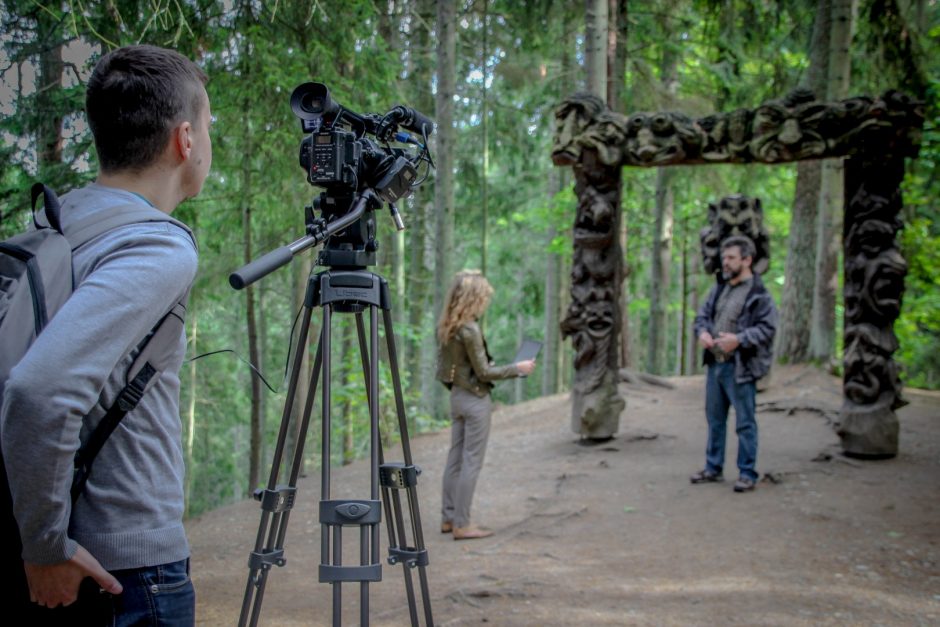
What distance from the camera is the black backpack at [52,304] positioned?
4.83ft

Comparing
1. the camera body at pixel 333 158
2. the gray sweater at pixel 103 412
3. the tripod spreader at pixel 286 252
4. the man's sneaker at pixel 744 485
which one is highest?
the camera body at pixel 333 158

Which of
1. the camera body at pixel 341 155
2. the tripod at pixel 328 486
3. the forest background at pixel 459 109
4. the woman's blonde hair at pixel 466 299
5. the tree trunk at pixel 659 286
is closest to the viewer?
the tripod at pixel 328 486

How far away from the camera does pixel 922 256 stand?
1167 cm

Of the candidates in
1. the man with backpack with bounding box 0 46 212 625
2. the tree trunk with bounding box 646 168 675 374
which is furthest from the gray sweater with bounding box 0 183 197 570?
the tree trunk with bounding box 646 168 675 374

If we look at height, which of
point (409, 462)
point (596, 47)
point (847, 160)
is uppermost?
point (596, 47)

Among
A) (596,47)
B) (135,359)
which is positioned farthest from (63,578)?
(596,47)

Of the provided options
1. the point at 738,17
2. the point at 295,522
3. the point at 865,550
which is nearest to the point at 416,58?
the point at 738,17

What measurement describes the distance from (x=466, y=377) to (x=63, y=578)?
443cm

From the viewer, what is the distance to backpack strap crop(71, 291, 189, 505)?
5.08 ft

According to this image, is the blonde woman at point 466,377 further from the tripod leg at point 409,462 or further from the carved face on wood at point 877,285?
the carved face on wood at point 877,285

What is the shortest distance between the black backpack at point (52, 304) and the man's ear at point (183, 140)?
Answer: 176 mm

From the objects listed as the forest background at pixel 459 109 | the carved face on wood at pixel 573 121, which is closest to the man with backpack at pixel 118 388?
the forest background at pixel 459 109

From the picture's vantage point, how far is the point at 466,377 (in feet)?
19.2

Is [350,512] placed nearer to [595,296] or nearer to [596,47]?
[595,296]
